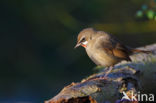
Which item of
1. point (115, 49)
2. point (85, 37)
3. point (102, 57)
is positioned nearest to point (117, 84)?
point (102, 57)

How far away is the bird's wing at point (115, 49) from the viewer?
15.9 feet

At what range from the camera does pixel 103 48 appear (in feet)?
15.9

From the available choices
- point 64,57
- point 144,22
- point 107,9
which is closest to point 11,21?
point 64,57

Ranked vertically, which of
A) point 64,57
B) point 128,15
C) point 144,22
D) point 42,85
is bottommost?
point 42,85

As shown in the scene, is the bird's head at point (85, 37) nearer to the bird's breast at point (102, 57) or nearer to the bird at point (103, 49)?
the bird at point (103, 49)

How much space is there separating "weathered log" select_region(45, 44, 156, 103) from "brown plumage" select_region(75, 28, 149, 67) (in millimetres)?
115

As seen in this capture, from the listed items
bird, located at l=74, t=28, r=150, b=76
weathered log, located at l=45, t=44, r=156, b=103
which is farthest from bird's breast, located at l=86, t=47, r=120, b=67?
weathered log, located at l=45, t=44, r=156, b=103

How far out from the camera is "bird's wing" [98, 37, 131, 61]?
485cm

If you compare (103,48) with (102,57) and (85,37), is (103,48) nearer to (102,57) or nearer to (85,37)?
(102,57)

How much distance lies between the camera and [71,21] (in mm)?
7039

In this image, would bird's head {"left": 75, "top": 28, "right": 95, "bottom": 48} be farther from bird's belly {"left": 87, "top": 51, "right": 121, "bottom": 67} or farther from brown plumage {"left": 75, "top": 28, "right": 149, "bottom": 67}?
bird's belly {"left": 87, "top": 51, "right": 121, "bottom": 67}

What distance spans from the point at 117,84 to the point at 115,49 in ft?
3.10

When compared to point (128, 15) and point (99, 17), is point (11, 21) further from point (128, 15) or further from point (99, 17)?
point (128, 15)

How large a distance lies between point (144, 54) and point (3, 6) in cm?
340
